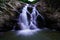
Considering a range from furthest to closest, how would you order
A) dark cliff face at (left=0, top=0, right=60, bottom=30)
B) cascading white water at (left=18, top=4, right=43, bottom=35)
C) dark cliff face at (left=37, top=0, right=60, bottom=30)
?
cascading white water at (left=18, top=4, right=43, bottom=35) < dark cliff face at (left=37, top=0, right=60, bottom=30) < dark cliff face at (left=0, top=0, right=60, bottom=30)

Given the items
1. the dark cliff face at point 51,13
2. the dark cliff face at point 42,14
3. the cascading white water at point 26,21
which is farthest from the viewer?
the cascading white water at point 26,21

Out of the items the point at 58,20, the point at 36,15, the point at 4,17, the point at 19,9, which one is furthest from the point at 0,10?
the point at 58,20

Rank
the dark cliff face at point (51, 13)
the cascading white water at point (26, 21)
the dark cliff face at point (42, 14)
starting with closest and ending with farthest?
the dark cliff face at point (42, 14), the dark cliff face at point (51, 13), the cascading white water at point (26, 21)

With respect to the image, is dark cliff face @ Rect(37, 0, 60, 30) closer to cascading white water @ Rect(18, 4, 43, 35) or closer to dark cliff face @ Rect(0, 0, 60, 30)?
dark cliff face @ Rect(0, 0, 60, 30)

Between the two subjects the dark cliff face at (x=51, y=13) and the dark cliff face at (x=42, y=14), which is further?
the dark cliff face at (x=51, y=13)

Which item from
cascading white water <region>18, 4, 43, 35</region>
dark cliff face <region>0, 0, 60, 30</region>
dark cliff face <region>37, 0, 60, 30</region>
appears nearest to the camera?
dark cliff face <region>0, 0, 60, 30</region>

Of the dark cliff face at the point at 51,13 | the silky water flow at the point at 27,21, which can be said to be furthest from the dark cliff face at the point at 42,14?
the silky water flow at the point at 27,21

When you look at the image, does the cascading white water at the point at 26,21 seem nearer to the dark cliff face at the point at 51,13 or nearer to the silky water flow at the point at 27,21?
the silky water flow at the point at 27,21

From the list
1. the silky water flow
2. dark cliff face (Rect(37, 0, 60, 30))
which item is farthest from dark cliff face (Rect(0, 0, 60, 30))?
the silky water flow

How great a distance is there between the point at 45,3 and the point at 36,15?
1.41 meters

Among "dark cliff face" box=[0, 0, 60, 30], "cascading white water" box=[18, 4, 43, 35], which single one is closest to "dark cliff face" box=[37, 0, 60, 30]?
"dark cliff face" box=[0, 0, 60, 30]

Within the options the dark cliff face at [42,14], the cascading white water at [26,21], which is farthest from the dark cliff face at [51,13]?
the cascading white water at [26,21]

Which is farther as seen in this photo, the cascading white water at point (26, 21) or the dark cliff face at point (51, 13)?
the cascading white water at point (26, 21)

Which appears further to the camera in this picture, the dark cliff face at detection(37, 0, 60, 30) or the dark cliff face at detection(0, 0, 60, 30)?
the dark cliff face at detection(37, 0, 60, 30)
